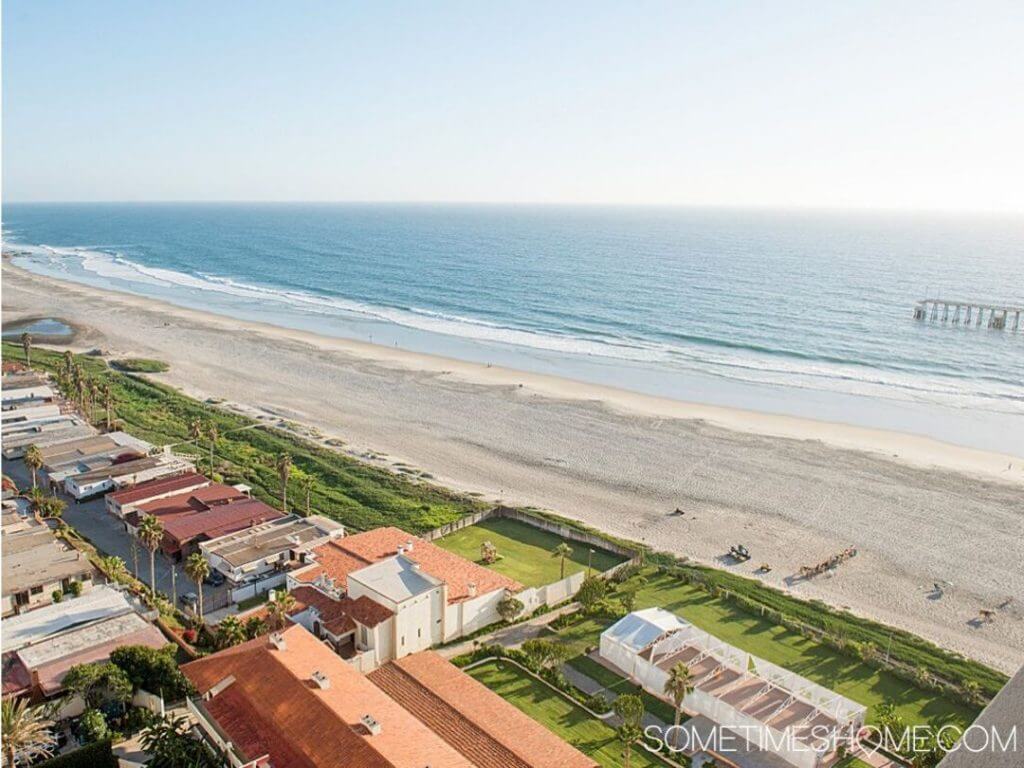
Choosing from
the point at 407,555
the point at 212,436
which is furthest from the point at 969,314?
the point at 212,436

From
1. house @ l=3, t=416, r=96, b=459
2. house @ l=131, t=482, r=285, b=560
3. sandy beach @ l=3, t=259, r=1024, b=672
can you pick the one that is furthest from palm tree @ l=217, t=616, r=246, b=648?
house @ l=3, t=416, r=96, b=459

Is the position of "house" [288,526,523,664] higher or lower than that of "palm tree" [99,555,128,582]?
higher

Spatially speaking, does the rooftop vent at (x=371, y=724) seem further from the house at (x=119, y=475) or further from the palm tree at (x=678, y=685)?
the house at (x=119, y=475)

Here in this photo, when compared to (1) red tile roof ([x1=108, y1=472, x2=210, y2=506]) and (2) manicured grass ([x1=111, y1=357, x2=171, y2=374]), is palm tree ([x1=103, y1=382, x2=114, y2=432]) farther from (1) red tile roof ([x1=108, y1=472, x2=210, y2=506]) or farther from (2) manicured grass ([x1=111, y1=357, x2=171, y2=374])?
(2) manicured grass ([x1=111, y1=357, x2=171, y2=374])

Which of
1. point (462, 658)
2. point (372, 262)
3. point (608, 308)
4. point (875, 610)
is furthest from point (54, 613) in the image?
point (372, 262)

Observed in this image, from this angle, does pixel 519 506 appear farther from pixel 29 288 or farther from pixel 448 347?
pixel 29 288

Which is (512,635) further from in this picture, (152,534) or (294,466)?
(294,466)
